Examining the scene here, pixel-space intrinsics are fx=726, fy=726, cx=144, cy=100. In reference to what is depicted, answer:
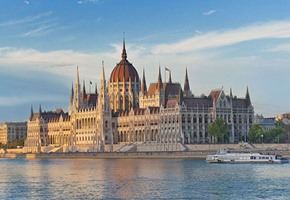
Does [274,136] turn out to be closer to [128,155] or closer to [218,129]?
[218,129]

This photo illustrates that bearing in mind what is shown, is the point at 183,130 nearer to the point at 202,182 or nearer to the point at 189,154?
the point at 189,154

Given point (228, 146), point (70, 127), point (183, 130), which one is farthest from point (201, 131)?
point (70, 127)

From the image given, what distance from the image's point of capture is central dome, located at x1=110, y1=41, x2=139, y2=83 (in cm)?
19675

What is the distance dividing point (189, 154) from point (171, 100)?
84.0 feet

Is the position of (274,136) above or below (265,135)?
below

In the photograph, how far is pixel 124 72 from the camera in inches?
7766

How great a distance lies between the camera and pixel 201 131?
159 meters

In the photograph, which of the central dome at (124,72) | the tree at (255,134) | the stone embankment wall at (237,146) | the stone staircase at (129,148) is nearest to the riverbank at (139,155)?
the stone embankment wall at (237,146)

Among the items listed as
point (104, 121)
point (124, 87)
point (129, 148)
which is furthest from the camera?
point (124, 87)

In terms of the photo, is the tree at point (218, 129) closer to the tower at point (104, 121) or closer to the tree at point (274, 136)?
the tree at point (274, 136)

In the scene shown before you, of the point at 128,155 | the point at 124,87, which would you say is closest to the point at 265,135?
the point at 128,155

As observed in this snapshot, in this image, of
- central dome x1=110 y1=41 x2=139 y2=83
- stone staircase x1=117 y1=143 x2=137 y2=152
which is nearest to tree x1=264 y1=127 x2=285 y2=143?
stone staircase x1=117 y1=143 x2=137 y2=152

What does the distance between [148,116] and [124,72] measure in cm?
3143

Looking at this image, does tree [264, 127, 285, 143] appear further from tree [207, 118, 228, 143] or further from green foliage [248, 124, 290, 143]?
tree [207, 118, 228, 143]
